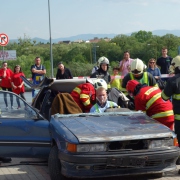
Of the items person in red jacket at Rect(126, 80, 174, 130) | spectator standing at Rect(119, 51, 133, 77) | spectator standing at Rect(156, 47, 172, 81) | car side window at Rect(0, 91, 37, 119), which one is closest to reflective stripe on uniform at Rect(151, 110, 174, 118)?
person in red jacket at Rect(126, 80, 174, 130)

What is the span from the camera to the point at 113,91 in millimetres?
8148

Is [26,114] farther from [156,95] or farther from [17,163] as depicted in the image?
[156,95]

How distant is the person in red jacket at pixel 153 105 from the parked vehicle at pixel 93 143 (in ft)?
0.99

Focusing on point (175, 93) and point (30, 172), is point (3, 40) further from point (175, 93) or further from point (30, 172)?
point (175, 93)

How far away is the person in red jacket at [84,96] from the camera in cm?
773

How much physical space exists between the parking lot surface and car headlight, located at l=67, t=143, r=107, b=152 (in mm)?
1051

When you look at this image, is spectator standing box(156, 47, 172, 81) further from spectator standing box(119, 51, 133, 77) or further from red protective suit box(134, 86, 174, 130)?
red protective suit box(134, 86, 174, 130)

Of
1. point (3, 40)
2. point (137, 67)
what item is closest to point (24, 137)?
point (137, 67)

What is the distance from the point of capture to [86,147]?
5.74 m

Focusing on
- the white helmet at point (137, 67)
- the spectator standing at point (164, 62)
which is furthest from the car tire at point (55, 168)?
the spectator standing at point (164, 62)

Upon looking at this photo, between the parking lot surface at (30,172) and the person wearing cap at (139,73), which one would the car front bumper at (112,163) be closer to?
the parking lot surface at (30,172)

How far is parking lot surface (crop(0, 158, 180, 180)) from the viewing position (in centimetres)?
670

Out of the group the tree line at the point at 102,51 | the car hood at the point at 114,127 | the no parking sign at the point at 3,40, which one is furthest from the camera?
the tree line at the point at 102,51

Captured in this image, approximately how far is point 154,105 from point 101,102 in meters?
0.83
